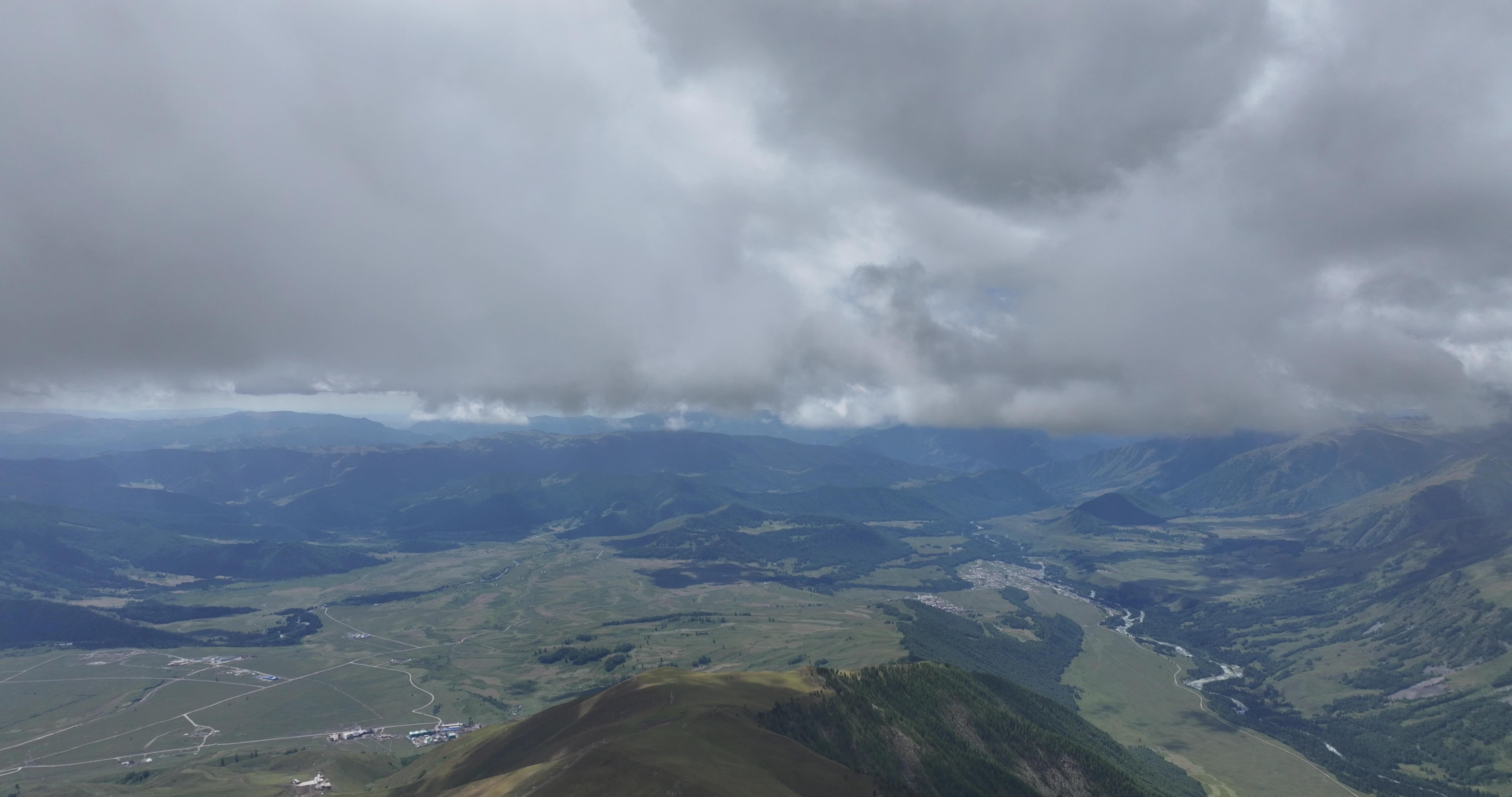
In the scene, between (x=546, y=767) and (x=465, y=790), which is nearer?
(x=546, y=767)

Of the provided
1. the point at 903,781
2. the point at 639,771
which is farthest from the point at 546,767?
the point at 903,781

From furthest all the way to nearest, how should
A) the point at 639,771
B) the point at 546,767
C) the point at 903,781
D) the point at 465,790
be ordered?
1. the point at 903,781
2. the point at 465,790
3. the point at 546,767
4. the point at 639,771

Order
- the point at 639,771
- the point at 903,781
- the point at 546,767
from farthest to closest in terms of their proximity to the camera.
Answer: the point at 903,781 → the point at 546,767 → the point at 639,771

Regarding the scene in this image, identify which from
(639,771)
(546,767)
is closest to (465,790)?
(546,767)

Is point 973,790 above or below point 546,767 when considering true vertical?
below

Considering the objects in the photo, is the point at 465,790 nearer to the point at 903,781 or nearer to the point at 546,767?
the point at 546,767

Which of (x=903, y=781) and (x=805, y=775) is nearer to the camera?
(x=805, y=775)

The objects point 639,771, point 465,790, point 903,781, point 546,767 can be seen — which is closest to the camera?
point 639,771

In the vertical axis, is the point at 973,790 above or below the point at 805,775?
below

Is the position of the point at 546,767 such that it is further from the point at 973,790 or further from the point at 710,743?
the point at 973,790
